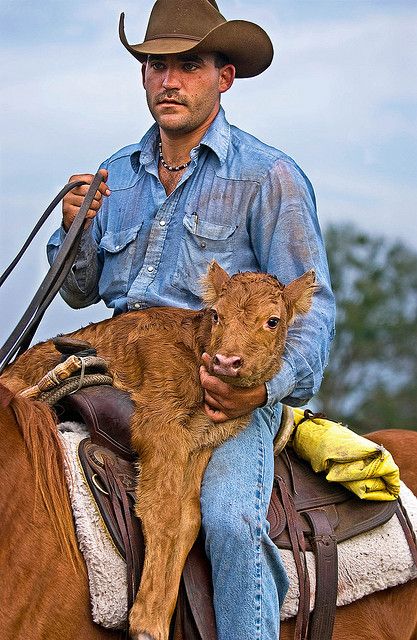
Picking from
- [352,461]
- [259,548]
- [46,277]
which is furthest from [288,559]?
[46,277]

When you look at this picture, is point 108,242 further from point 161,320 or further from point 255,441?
point 255,441

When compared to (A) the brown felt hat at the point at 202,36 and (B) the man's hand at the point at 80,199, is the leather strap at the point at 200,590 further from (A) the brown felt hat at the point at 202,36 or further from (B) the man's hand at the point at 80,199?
(A) the brown felt hat at the point at 202,36

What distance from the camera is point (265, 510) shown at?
16.1ft

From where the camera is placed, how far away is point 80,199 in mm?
5590

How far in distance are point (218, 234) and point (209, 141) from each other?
0.52m

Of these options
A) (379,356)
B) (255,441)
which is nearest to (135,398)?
(255,441)

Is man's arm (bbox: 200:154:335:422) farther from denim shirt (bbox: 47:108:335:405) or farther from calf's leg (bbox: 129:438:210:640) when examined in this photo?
calf's leg (bbox: 129:438:210:640)

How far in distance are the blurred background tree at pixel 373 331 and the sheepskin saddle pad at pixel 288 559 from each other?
35705 mm

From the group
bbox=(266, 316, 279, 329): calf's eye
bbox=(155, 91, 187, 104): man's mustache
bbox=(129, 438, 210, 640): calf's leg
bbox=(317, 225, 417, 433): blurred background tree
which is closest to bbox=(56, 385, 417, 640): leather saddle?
bbox=(129, 438, 210, 640): calf's leg

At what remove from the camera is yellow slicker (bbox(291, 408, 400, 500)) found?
5383 mm

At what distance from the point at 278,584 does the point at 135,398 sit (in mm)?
1050

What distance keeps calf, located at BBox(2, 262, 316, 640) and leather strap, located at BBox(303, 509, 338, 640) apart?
70cm

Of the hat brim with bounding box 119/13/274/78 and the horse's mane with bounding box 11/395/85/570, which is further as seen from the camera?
the hat brim with bounding box 119/13/274/78

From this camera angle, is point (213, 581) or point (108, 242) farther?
point (108, 242)
